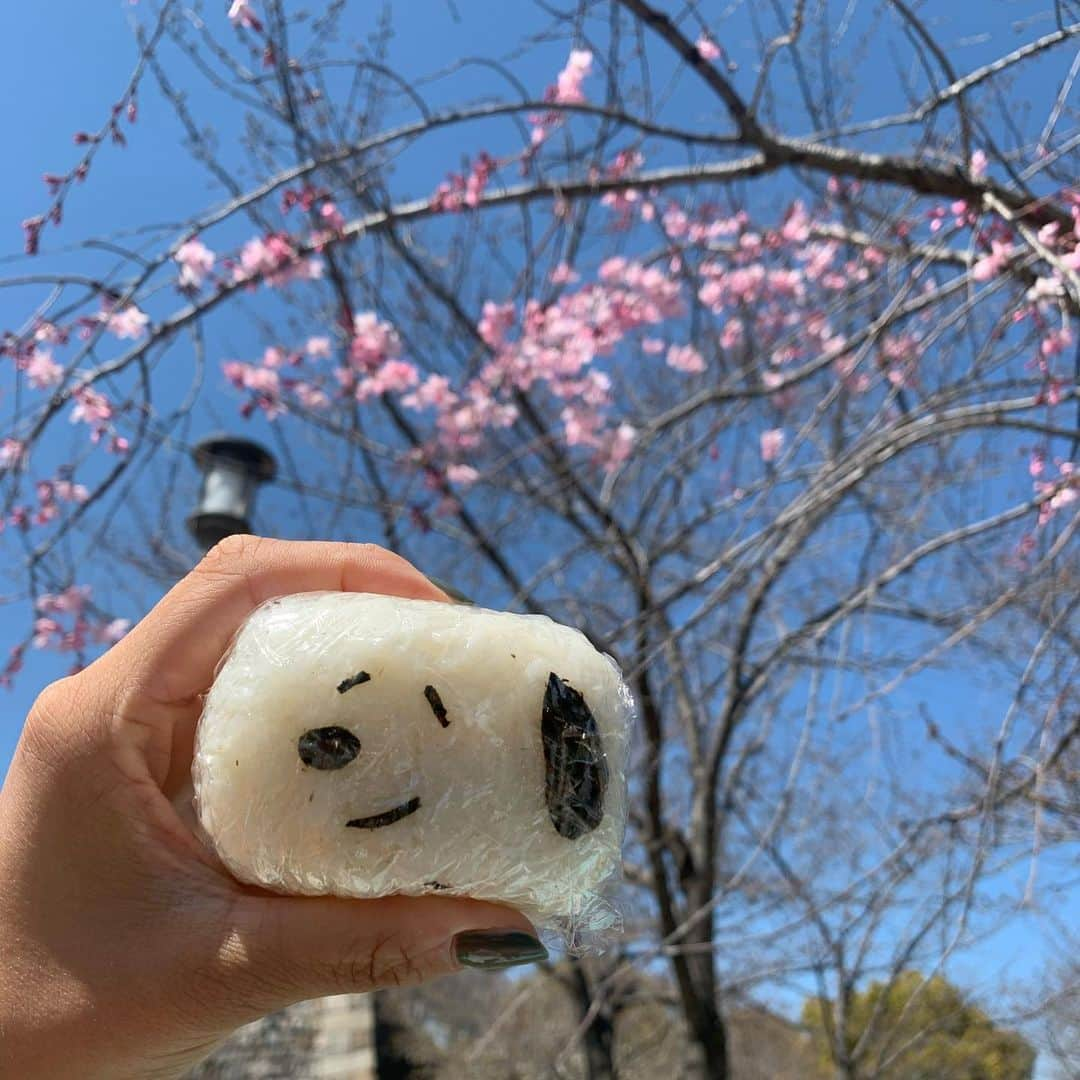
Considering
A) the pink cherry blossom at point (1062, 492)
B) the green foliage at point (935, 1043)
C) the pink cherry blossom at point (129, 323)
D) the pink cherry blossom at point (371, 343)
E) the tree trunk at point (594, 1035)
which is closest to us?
the pink cherry blossom at point (1062, 492)

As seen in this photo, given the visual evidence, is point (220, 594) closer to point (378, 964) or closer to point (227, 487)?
point (378, 964)

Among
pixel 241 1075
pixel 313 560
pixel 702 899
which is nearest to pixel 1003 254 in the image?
pixel 313 560

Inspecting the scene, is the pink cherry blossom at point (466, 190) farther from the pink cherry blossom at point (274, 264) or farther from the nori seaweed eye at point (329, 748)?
the nori seaweed eye at point (329, 748)

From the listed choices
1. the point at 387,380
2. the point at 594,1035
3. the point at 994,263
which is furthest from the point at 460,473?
the point at 594,1035

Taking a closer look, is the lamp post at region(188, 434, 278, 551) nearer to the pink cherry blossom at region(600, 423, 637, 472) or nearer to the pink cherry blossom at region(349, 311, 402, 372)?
the pink cherry blossom at region(349, 311, 402, 372)

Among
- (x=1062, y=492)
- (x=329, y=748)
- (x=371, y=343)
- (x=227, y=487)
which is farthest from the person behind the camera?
(x=371, y=343)

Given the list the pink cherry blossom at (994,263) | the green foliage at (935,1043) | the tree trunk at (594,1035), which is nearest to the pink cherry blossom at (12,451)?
the pink cherry blossom at (994,263)
